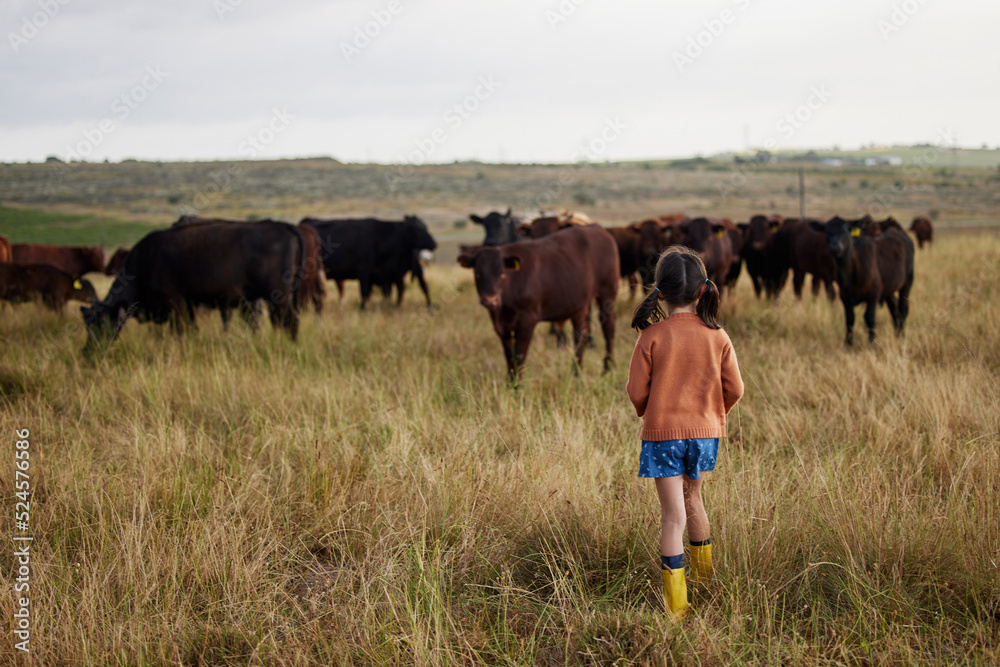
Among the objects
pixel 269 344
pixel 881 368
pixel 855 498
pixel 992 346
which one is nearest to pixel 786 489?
pixel 855 498

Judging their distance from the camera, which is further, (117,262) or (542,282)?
(117,262)

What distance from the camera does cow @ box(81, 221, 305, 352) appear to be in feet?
30.0

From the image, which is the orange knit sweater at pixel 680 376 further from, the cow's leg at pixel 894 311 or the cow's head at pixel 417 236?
the cow's head at pixel 417 236

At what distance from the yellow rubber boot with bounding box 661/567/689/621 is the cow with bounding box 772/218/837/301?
32.5 ft

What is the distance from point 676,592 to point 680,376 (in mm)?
872

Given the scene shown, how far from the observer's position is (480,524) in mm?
3701

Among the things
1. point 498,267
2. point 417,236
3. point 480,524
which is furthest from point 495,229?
point 480,524

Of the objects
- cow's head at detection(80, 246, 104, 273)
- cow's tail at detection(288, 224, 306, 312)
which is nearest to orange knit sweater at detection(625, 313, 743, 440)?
cow's tail at detection(288, 224, 306, 312)

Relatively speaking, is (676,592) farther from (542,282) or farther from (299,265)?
(299,265)

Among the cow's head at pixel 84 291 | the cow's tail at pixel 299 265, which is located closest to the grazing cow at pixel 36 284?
the cow's head at pixel 84 291

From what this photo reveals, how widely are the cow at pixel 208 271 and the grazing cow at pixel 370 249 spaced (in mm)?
4998

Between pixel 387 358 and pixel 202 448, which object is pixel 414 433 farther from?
pixel 387 358

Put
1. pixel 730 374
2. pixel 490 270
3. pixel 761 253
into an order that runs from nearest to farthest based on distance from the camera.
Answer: pixel 730 374, pixel 490 270, pixel 761 253

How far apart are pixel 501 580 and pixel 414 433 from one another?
2004 millimetres
